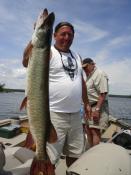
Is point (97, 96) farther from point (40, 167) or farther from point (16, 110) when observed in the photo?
point (16, 110)

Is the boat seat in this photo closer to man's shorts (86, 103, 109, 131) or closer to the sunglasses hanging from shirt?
the sunglasses hanging from shirt

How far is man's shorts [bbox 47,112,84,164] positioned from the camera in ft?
13.8

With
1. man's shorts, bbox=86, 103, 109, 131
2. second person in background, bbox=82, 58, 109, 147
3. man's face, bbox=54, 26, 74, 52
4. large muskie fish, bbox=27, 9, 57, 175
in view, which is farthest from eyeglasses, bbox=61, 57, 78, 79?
man's shorts, bbox=86, 103, 109, 131

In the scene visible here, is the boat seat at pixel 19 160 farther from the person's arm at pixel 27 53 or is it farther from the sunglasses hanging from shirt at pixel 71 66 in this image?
the sunglasses hanging from shirt at pixel 71 66

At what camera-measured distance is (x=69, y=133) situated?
14.2 ft

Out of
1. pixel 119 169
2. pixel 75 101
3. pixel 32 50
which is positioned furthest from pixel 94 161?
pixel 32 50

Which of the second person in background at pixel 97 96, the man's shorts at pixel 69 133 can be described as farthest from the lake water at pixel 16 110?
the man's shorts at pixel 69 133

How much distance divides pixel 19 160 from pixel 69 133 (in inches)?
36.6

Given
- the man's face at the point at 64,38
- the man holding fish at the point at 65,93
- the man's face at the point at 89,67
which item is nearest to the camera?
the man holding fish at the point at 65,93

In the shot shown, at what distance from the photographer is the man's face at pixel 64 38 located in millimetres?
4277

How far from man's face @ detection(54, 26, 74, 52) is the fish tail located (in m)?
1.62

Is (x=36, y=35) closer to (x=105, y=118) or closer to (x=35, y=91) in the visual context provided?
(x=35, y=91)

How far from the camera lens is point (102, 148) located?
4.32 meters

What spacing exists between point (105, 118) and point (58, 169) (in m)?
1.99
